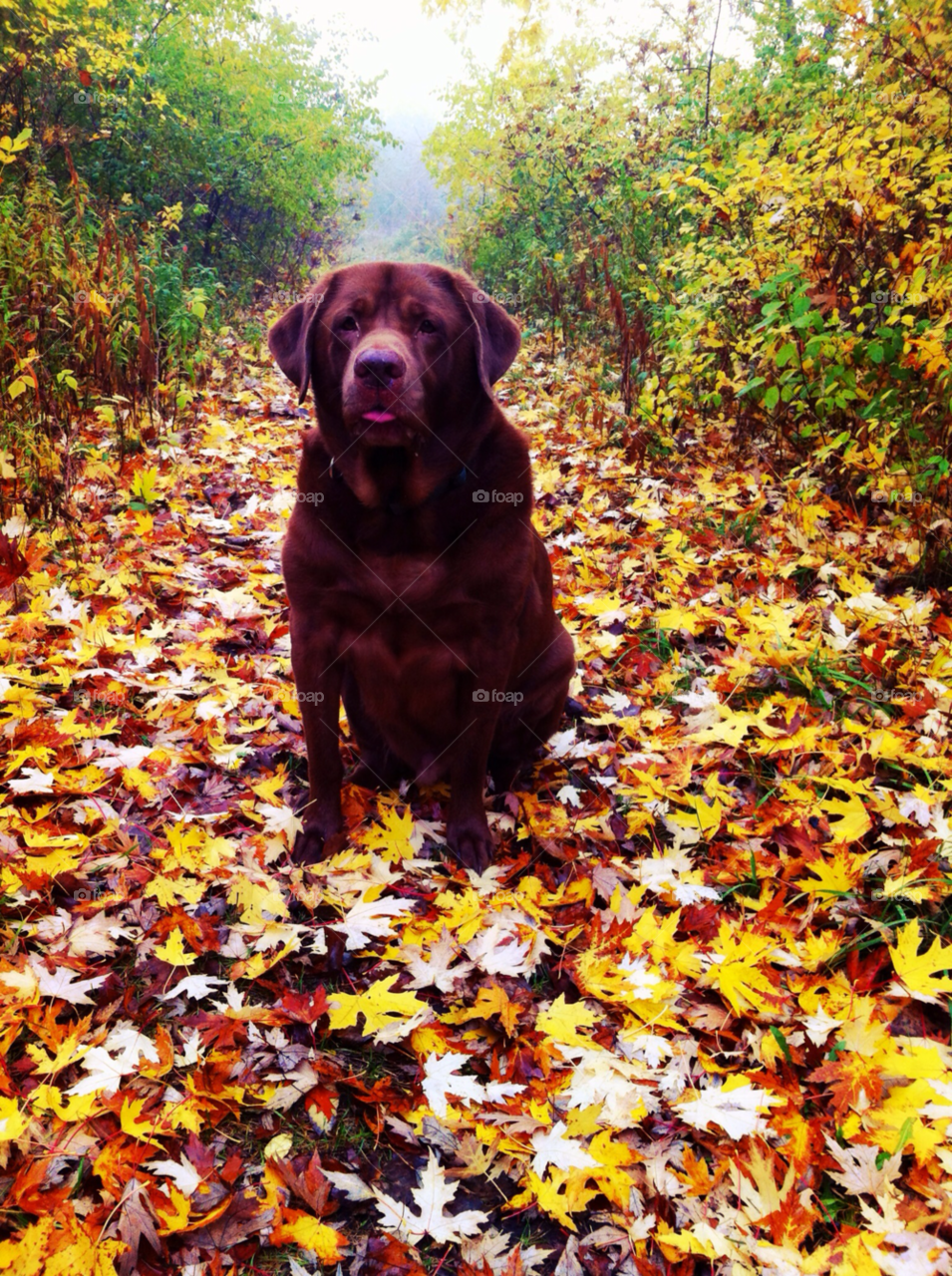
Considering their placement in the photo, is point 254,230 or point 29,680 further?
point 254,230

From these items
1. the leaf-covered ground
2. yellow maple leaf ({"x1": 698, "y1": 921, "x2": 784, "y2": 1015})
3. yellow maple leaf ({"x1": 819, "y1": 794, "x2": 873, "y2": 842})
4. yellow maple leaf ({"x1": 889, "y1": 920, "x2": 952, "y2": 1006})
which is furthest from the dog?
yellow maple leaf ({"x1": 889, "y1": 920, "x2": 952, "y2": 1006})

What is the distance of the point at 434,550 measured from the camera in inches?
92.9

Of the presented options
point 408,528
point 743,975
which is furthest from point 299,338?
point 743,975

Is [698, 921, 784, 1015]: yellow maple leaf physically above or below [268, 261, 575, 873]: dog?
below

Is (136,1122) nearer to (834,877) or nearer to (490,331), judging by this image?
(834,877)

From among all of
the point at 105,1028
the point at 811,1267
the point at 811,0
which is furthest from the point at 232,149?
the point at 811,1267

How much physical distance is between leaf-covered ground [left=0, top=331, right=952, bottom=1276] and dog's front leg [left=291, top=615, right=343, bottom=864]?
9cm

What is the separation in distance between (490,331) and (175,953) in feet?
6.59

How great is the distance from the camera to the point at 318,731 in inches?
98.5

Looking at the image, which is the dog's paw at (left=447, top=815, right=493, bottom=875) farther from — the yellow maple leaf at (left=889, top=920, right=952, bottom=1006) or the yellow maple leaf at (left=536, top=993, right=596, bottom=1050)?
the yellow maple leaf at (left=889, top=920, right=952, bottom=1006)

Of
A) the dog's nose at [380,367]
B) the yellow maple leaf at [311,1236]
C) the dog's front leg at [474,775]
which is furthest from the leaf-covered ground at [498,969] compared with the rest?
the dog's nose at [380,367]

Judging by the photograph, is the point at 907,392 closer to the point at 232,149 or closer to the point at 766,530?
the point at 766,530

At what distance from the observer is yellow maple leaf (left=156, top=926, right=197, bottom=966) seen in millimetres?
1951

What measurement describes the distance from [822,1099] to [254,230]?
39.6 feet
